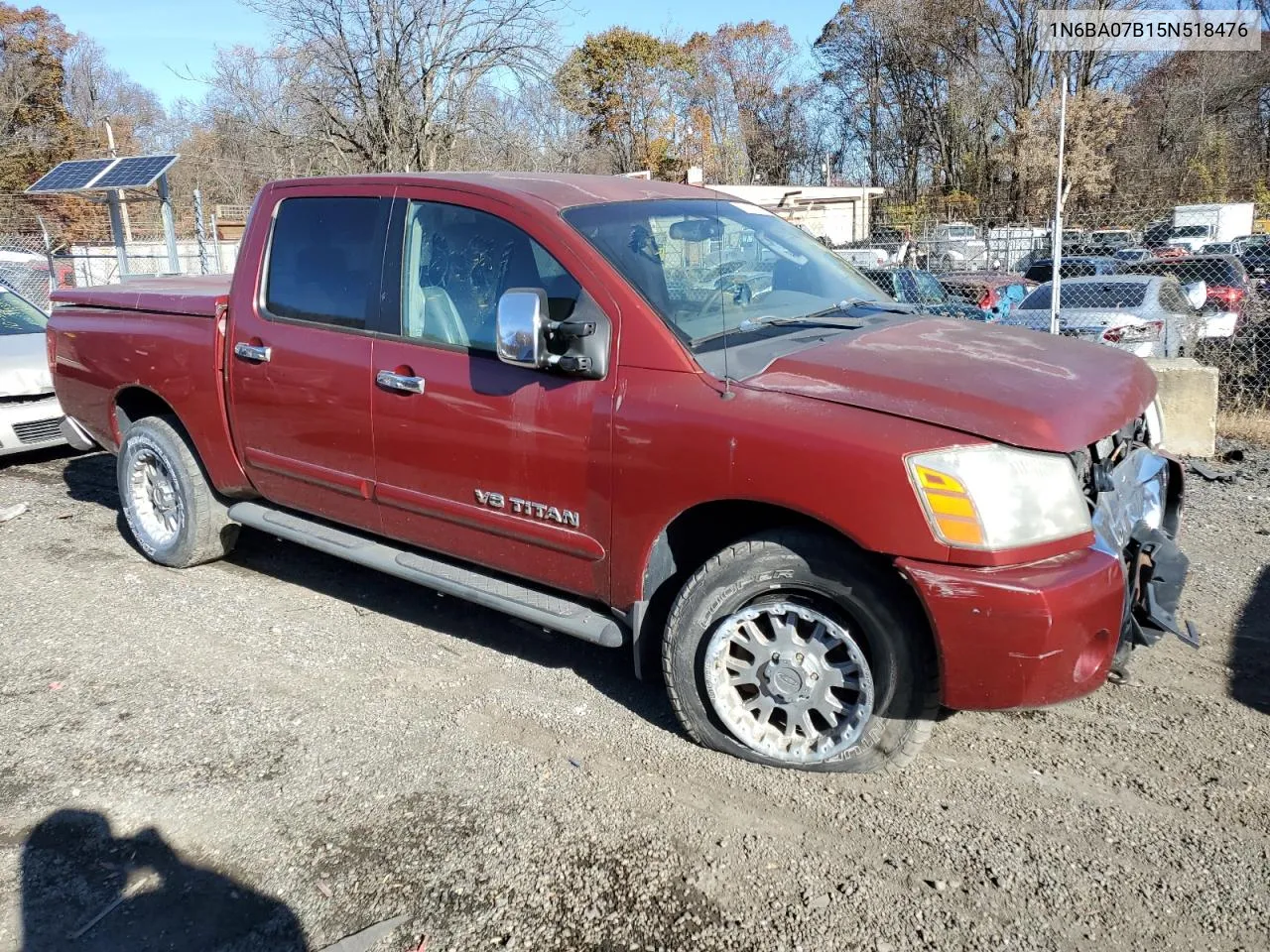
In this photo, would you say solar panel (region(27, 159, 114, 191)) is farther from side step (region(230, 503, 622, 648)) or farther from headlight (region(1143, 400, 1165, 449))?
headlight (region(1143, 400, 1165, 449))

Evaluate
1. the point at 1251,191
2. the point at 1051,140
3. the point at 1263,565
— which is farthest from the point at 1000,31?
the point at 1263,565

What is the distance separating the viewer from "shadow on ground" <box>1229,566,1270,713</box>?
12.7 ft

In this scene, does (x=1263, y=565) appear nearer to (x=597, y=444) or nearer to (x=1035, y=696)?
(x=1035, y=696)

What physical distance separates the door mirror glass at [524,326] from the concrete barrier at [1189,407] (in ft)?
18.5

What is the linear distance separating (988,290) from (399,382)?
592 inches

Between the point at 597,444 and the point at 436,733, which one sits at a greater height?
the point at 597,444

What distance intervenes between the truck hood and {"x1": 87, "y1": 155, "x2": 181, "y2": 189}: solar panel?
11012 mm

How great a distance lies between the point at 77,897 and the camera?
2881mm

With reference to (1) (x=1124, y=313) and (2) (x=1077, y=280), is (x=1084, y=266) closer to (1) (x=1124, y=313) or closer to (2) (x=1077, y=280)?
(2) (x=1077, y=280)

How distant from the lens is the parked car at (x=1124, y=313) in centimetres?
1109

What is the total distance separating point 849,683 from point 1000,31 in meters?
48.7

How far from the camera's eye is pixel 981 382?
10.3 ft

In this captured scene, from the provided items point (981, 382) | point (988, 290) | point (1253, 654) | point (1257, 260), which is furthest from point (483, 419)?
point (1257, 260)

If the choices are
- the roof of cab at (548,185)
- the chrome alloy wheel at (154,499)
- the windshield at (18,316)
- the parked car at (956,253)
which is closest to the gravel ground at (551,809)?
the chrome alloy wheel at (154,499)
